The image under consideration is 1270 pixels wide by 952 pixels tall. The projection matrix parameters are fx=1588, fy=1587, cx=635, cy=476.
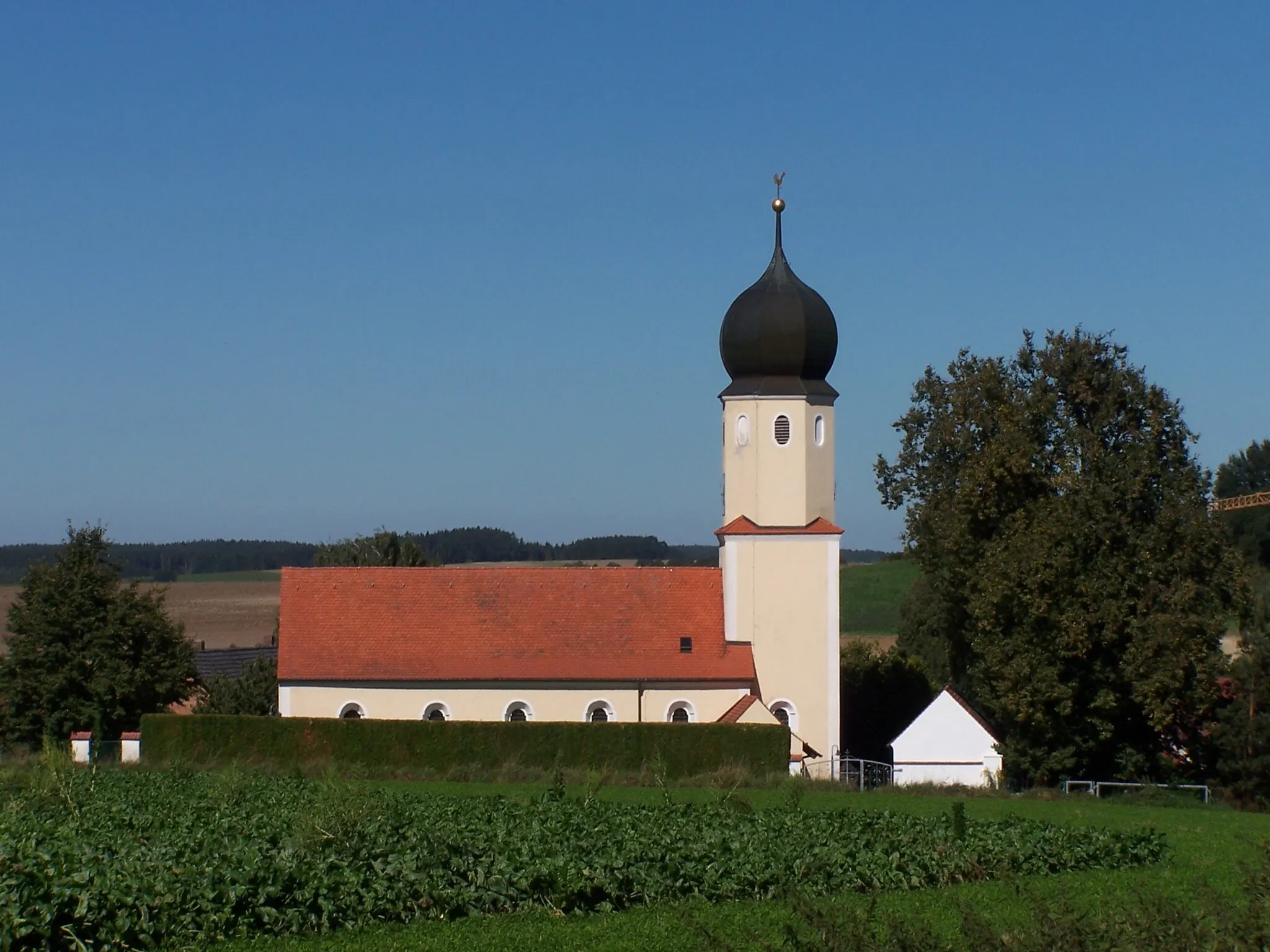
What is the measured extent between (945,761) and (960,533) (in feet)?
18.0

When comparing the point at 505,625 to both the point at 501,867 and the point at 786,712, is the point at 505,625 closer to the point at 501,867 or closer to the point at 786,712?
the point at 786,712

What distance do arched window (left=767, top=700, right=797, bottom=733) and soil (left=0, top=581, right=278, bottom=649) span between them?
3623 cm

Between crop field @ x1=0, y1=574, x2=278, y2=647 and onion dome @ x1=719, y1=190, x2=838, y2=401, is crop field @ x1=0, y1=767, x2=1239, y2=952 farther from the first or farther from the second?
crop field @ x1=0, y1=574, x2=278, y2=647

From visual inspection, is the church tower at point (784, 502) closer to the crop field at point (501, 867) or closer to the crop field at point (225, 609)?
the crop field at point (501, 867)

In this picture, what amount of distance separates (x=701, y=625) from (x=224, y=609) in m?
75.6

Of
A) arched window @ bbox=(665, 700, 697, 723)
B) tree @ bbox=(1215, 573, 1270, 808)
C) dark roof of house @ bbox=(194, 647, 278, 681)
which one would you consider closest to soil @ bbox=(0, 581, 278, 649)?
dark roof of house @ bbox=(194, 647, 278, 681)

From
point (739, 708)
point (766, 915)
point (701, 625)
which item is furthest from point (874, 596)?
point (766, 915)

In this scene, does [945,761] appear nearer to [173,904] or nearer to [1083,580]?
[1083,580]

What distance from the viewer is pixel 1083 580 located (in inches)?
1339

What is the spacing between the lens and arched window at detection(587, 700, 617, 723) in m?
39.1

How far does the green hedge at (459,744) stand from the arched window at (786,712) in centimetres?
391

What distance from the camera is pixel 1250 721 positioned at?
3325 cm

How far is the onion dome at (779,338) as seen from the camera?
39.3 m

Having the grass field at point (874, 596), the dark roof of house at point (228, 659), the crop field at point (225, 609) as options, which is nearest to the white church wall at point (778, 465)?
the dark roof of house at point (228, 659)
